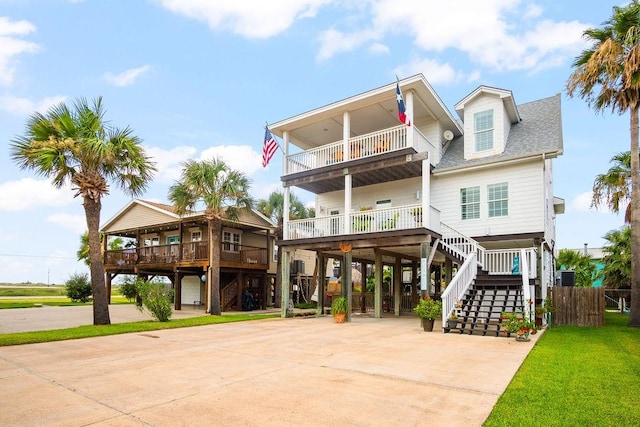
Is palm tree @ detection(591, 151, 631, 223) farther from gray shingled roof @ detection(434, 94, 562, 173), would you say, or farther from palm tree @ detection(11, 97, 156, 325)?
palm tree @ detection(11, 97, 156, 325)

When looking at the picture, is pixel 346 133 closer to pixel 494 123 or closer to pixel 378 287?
pixel 494 123

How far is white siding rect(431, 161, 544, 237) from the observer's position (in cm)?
1527

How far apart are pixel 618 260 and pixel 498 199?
556 inches

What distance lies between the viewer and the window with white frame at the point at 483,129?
55.5 ft

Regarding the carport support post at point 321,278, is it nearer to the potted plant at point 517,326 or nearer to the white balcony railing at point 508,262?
the white balcony railing at point 508,262

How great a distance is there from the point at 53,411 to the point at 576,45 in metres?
19.6

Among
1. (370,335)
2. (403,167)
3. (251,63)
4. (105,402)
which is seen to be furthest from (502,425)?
(251,63)

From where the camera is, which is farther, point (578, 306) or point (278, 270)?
point (278, 270)

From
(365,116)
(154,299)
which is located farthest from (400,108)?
(154,299)

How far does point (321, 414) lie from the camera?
4.85 m

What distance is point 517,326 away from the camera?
1055 centimetres

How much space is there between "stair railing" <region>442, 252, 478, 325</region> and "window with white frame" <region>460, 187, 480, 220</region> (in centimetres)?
248

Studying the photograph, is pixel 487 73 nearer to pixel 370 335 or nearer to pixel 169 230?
pixel 370 335

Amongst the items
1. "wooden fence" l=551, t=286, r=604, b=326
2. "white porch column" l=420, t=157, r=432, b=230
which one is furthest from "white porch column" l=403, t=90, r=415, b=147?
"wooden fence" l=551, t=286, r=604, b=326
